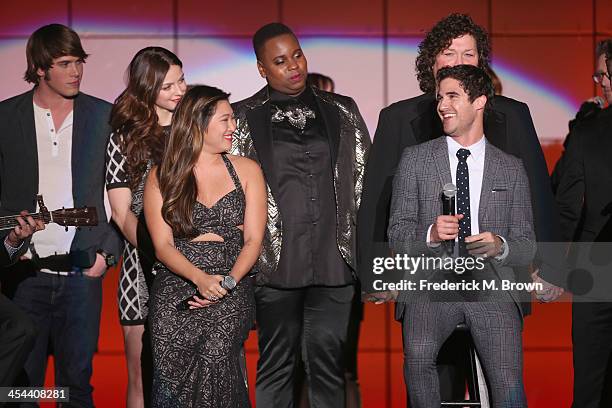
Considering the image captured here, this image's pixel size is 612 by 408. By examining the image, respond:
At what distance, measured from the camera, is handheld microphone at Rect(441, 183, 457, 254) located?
423 centimetres

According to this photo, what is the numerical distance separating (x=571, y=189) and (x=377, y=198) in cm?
94

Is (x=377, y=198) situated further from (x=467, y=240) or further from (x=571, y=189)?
(x=571, y=189)

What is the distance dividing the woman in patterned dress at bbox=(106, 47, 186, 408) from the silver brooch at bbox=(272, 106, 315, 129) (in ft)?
1.43

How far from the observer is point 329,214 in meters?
5.19

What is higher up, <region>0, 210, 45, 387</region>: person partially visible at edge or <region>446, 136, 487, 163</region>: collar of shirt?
<region>446, 136, 487, 163</region>: collar of shirt

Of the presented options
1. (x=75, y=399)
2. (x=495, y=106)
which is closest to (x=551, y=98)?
(x=495, y=106)

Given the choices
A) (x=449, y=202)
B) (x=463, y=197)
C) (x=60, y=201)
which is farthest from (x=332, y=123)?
(x=60, y=201)

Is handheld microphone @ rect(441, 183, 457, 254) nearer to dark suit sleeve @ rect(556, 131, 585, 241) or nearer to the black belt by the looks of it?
dark suit sleeve @ rect(556, 131, 585, 241)

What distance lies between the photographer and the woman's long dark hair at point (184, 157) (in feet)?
15.3

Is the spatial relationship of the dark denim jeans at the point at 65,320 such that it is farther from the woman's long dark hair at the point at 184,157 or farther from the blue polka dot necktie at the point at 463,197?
the blue polka dot necktie at the point at 463,197

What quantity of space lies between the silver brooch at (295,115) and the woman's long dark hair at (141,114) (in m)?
0.51

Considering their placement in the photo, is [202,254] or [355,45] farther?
[355,45]

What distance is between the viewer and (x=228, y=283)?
465 cm

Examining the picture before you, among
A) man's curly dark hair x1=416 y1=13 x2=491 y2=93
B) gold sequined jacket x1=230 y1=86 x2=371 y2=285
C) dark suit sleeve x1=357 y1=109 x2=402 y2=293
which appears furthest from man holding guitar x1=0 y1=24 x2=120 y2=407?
man's curly dark hair x1=416 y1=13 x2=491 y2=93
